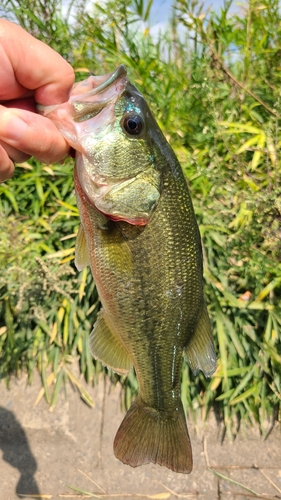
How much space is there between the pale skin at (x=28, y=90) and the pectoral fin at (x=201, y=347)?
2.78ft

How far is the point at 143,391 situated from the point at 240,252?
1376 millimetres

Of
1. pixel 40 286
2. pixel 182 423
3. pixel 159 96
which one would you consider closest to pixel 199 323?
pixel 182 423

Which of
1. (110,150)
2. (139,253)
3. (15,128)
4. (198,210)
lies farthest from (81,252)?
(198,210)

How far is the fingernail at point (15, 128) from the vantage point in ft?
4.36

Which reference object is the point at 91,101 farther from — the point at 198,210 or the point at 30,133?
the point at 198,210

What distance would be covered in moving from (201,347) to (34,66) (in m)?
1.22

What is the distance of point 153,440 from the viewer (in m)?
1.70

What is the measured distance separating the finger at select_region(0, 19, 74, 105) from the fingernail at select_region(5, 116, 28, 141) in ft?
0.72

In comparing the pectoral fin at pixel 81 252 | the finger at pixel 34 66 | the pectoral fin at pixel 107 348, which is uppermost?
the finger at pixel 34 66

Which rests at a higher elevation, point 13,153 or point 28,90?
point 28,90

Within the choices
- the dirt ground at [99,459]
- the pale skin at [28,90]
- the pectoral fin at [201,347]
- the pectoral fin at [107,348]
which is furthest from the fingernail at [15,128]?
the dirt ground at [99,459]

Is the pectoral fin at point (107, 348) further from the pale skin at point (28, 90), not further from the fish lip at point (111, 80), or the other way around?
the fish lip at point (111, 80)

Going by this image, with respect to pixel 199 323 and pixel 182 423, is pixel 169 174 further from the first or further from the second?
pixel 182 423

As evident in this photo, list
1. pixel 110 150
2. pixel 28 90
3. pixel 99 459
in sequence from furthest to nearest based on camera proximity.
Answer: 1. pixel 99 459
2. pixel 28 90
3. pixel 110 150
